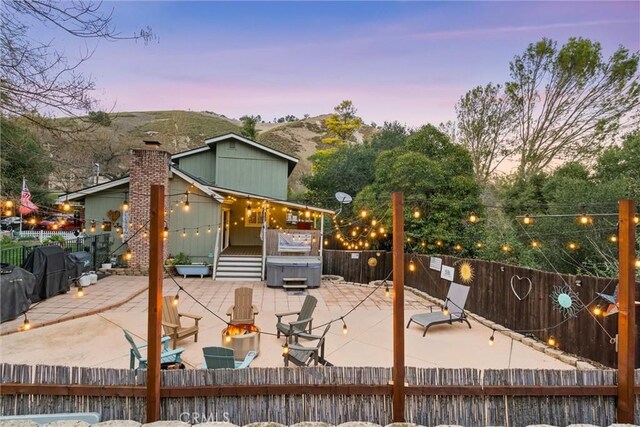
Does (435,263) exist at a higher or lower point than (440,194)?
lower

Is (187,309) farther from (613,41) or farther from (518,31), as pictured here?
(613,41)

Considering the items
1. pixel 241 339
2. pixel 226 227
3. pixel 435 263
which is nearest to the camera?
pixel 241 339

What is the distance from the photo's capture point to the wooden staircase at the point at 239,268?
42.5 feet

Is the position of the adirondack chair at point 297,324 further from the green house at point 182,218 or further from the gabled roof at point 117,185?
the gabled roof at point 117,185

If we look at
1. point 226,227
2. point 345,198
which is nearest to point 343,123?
point 226,227

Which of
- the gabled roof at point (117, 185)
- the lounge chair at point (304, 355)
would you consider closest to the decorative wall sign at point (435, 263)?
the lounge chair at point (304, 355)

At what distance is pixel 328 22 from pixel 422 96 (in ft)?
28.3

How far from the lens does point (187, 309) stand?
339 inches

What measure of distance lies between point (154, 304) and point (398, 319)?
2579 mm

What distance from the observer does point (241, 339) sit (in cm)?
530

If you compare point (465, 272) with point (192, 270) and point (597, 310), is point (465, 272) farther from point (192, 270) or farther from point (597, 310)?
point (192, 270)

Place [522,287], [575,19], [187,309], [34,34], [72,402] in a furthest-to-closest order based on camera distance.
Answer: [575,19], [187,309], [522,287], [34,34], [72,402]

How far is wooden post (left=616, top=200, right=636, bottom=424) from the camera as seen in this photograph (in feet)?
11.0

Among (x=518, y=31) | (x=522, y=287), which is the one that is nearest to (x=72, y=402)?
(x=522, y=287)
